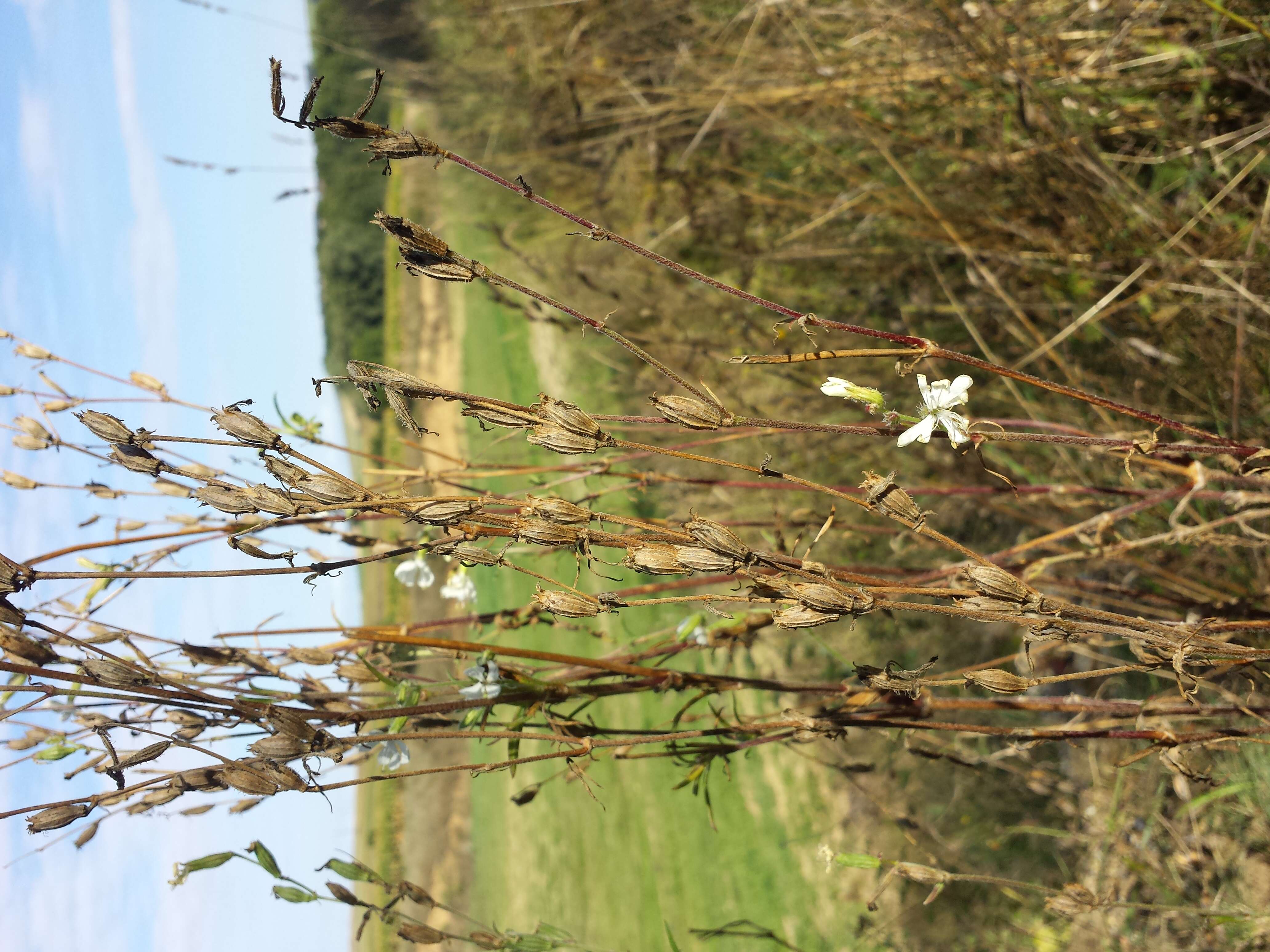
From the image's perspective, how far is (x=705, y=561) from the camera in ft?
3.28

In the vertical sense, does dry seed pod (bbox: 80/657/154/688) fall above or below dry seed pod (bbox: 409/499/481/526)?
below

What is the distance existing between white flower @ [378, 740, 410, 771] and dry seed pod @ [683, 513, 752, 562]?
2.35ft

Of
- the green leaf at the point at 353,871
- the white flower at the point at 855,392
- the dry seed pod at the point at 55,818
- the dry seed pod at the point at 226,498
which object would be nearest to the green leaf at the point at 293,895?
the green leaf at the point at 353,871

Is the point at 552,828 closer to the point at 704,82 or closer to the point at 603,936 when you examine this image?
the point at 603,936

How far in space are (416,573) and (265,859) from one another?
68cm

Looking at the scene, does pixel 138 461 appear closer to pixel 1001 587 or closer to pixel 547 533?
pixel 547 533

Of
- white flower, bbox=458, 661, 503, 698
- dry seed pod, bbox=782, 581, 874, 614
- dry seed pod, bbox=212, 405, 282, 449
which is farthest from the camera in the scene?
white flower, bbox=458, 661, 503, 698

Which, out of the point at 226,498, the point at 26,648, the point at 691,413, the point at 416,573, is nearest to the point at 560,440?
the point at 691,413

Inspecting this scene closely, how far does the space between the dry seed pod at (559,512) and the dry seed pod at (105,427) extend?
0.58 m

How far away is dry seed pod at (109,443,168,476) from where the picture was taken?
117cm

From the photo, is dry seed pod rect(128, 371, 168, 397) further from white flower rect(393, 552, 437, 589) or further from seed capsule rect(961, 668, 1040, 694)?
seed capsule rect(961, 668, 1040, 694)

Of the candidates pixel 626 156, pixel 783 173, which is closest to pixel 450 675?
pixel 783 173

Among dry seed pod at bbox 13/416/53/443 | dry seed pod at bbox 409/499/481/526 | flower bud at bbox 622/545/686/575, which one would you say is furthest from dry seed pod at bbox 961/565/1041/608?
dry seed pod at bbox 13/416/53/443

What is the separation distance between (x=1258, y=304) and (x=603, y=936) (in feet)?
18.4
